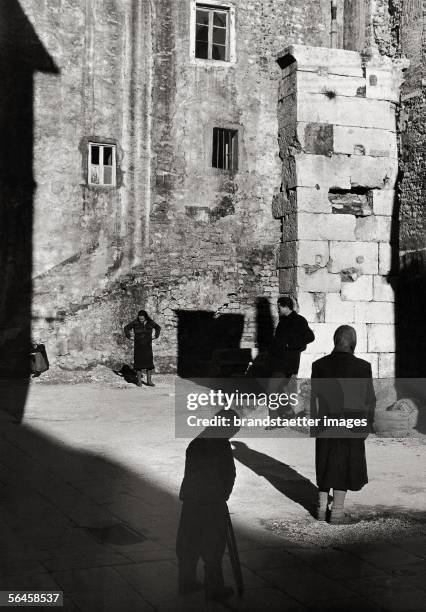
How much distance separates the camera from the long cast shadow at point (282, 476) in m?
6.30

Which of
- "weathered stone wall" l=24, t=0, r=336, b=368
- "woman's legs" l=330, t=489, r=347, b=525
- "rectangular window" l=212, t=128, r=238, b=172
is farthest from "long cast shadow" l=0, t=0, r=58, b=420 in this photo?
Result: "woman's legs" l=330, t=489, r=347, b=525

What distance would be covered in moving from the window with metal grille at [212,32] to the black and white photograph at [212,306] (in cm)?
7

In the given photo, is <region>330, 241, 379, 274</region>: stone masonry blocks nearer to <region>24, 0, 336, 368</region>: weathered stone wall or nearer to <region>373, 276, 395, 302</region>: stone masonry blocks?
<region>373, 276, 395, 302</region>: stone masonry blocks

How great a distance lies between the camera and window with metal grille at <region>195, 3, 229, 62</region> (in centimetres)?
1884

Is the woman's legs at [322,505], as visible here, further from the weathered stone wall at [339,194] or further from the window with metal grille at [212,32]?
the window with metal grille at [212,32]

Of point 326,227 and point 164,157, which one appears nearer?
point 326,227

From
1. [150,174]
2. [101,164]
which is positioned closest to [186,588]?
[101,164]

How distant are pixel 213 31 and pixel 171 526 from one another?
1574 centimetres

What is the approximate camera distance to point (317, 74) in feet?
33.6

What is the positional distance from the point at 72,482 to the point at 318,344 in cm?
439

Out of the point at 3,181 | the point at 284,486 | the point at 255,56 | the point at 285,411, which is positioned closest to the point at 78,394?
the point at 285,411

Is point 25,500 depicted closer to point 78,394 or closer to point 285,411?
point 285,411

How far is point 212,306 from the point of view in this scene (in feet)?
60.7

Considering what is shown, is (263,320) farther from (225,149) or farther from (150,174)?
(150,174)
